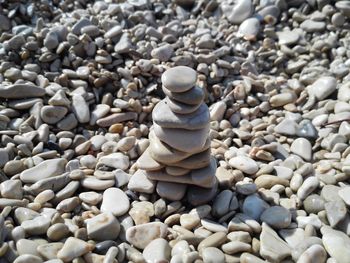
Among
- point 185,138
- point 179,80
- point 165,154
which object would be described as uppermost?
point 179,80

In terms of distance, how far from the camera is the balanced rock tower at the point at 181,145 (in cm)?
244

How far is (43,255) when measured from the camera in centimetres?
223

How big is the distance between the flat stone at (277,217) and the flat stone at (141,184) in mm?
629

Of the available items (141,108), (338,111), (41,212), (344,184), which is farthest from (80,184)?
(338,111)

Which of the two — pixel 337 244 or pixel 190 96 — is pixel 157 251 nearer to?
pixel 190 96

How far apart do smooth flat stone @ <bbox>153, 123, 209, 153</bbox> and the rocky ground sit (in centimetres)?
34

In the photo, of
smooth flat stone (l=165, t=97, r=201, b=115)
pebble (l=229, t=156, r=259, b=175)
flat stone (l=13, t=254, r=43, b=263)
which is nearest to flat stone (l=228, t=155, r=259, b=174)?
pebble (l=229, t=156, r=259, b=175)

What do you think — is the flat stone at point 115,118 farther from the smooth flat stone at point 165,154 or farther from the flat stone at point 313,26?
the flat stone at point 313,26

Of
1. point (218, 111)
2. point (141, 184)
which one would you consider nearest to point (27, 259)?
point (141, 184)

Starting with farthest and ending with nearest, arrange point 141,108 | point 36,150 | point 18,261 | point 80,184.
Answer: point 141,108 → point 36,150 → point 80,184 → point 18,261

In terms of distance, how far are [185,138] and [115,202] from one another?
0.53 meters

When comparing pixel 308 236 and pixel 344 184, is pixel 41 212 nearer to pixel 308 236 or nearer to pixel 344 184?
pixel 308 236

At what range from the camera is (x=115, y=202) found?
8.50 feet

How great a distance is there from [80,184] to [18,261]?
643 millimetres
